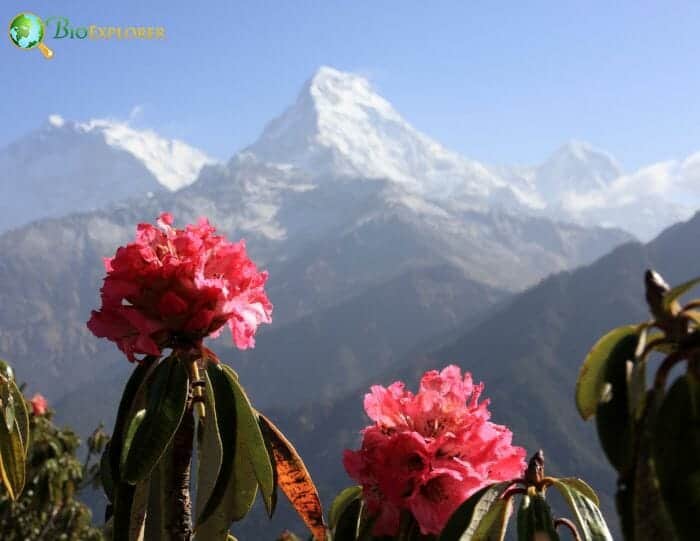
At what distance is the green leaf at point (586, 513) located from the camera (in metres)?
1.62

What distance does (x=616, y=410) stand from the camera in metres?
1.38

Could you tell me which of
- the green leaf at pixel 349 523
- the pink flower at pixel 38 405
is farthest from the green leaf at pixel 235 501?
the pink flower at pixel 38 405

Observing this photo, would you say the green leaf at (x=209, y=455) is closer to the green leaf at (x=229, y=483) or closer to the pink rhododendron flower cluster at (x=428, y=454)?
the green leaf at (x=229, y=483)

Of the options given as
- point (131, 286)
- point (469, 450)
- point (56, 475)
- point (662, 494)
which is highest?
point (131, 286)

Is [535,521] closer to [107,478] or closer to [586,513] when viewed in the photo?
[586,513]

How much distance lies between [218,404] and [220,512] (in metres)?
0.32

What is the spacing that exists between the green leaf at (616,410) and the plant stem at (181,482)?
4.09 ft

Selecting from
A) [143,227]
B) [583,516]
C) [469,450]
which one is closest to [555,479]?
[583,516]

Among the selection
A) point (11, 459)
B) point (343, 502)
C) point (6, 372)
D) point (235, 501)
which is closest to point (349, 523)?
point (343, 502)

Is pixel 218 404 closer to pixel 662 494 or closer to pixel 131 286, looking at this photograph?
pixel 131 286

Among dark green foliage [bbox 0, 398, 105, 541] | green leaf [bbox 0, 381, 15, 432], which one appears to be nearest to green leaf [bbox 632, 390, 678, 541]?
green leaf [bbox 0, 381, 15, 432]

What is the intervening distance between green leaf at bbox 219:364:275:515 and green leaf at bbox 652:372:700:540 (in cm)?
112

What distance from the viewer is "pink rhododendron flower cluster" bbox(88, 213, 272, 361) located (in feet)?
7.03

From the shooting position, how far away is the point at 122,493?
2.09 meters
